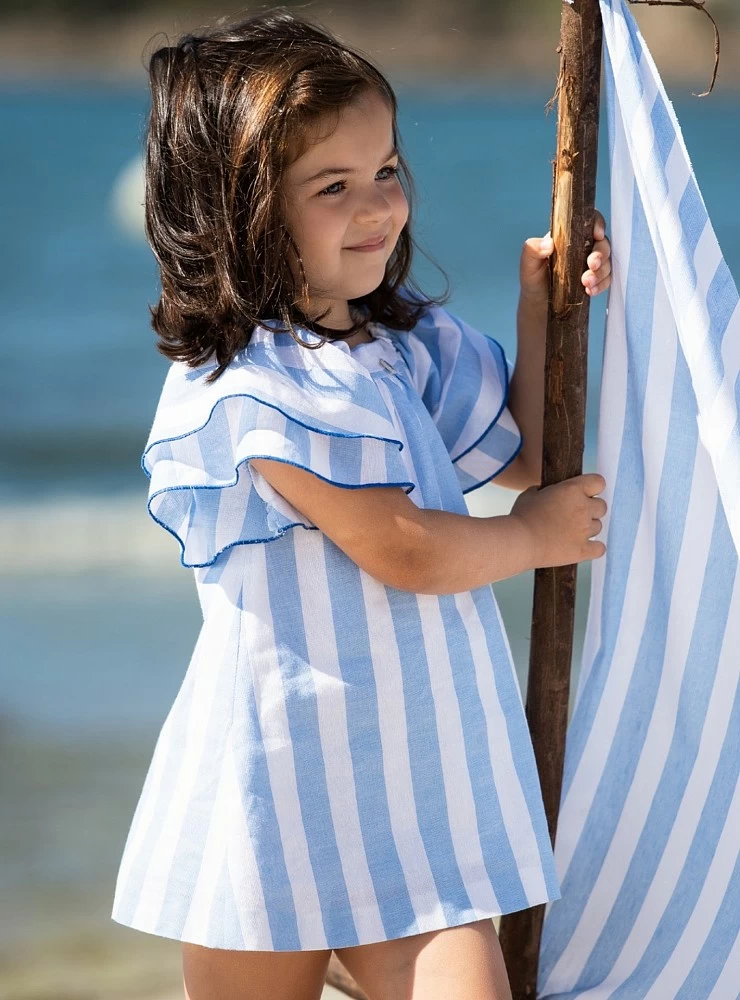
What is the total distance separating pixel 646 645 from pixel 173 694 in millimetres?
1714

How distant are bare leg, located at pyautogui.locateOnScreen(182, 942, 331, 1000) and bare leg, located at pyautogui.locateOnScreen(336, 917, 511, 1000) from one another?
0.06 metres

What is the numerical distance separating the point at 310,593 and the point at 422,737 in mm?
141

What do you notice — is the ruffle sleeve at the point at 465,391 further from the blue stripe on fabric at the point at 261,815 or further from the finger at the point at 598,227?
the blue stripe on fabric at the point at 261,815

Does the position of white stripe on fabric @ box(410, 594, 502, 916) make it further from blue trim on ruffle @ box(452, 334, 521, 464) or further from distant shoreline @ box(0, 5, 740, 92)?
distant shoreline @ box(0, 5, 740, 92)

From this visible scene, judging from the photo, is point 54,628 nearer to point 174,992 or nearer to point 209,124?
point 174,992

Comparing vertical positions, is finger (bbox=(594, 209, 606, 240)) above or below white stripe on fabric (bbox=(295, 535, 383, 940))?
above

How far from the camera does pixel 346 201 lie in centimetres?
94

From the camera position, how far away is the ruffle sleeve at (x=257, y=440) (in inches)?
35.2

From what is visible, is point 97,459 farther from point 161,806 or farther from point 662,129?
point 662,129

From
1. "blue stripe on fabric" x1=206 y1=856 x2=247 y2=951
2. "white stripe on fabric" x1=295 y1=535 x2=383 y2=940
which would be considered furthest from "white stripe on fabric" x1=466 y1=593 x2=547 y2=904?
"blue stripe on fabric" x1=206 y1=856 x2=247 y2=951

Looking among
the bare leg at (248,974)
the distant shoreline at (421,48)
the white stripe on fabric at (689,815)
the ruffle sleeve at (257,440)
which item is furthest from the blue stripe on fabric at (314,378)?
the distant shoreline at (421,48)

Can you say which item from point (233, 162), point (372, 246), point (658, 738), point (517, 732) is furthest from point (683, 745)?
point (233, 162)

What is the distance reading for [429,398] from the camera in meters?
1.09

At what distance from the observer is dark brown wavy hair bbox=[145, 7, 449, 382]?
91 cm
